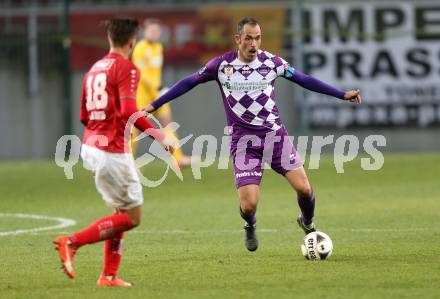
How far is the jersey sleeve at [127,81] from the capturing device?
834 cm

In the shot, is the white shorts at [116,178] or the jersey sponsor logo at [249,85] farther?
the jersey sponsor logo at [249,85]

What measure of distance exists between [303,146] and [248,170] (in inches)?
492

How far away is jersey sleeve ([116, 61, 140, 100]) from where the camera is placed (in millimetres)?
8336

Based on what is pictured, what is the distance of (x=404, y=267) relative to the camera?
9.33 m

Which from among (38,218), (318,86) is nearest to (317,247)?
(318,86)

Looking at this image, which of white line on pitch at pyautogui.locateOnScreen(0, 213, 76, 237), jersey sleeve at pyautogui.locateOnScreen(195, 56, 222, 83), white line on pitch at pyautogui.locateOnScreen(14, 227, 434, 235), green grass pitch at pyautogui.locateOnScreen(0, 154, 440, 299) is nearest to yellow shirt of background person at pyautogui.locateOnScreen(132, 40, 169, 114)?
green grass pitch at pyautogui.locateOnScreen(0, 154, 440, 299)

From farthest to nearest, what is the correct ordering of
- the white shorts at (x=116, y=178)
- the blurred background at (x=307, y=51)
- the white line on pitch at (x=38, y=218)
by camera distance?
the blurred background at (x=307, y=51) < the white line on pitch at (x=38, y=218) < the white shorts at (x=116, y=178)

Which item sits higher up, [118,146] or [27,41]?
[27,41]

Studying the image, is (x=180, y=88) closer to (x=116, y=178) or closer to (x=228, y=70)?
(x=228, y=70)

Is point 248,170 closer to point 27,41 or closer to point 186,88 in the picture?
point 186,88

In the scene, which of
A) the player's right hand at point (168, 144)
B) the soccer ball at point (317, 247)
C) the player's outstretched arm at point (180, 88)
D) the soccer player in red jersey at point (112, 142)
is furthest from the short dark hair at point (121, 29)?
the soccer ball at point (317, 247)

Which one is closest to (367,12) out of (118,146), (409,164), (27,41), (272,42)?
(272,42)

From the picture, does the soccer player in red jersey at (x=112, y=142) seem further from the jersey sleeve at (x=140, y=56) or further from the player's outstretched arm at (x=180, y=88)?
the jersey sleeve at (x=140, y=56)

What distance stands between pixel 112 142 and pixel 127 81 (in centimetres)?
46
